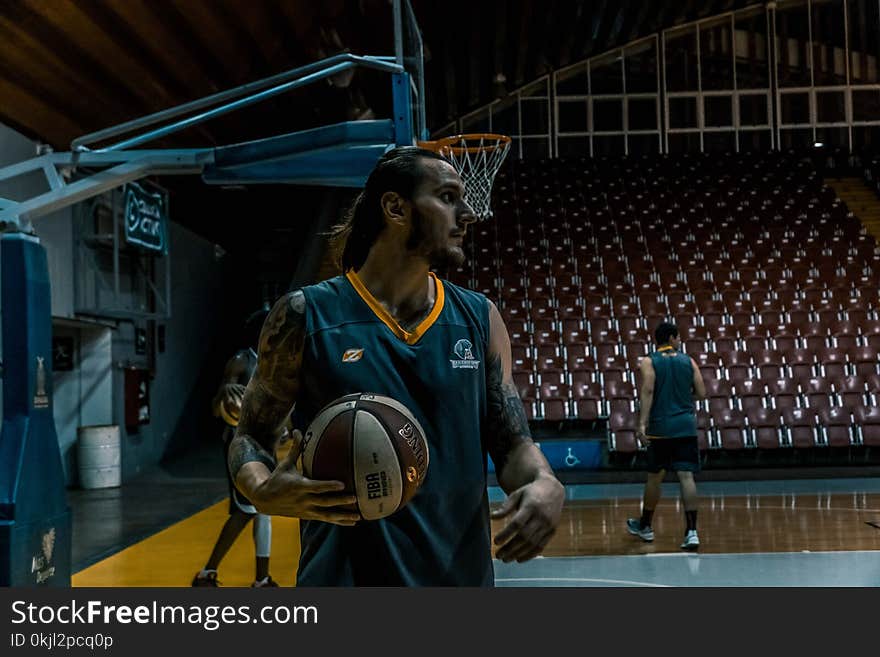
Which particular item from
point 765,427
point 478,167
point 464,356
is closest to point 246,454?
point 464,356

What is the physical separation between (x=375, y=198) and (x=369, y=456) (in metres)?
0.68

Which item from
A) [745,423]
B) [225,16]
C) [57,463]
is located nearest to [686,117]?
[745,423]

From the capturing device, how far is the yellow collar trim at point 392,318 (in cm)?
203

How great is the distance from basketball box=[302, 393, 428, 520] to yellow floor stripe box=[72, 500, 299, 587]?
167 inches

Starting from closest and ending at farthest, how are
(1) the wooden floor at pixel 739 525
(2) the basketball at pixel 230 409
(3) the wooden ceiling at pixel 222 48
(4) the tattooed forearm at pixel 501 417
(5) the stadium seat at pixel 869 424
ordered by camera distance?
(4) the tattooed forearm at pixel 501 417, (2) the basketball at pixel 230 409, (1) the wooden floor at pixel 739 525, (3) the wooden ceiling at pixel 222 48, (5) the stadium seat at pixel 869 424

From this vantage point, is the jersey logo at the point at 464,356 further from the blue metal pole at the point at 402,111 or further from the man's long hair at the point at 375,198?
the blue metal pole at the point at 402,111

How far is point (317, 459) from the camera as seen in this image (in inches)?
71.3

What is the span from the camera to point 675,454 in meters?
7.07

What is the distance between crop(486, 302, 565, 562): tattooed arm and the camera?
68.7 inches

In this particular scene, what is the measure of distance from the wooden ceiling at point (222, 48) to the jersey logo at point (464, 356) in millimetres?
6955

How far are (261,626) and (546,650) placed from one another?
2.95 ft

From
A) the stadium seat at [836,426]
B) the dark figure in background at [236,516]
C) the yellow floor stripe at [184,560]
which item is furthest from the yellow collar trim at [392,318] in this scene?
the stadium seat at [836,426]

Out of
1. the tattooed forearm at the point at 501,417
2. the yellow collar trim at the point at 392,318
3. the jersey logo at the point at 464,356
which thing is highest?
the yellow collar trim at the point at 392,318

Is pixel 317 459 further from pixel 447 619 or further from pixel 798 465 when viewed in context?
pixel 798 465
